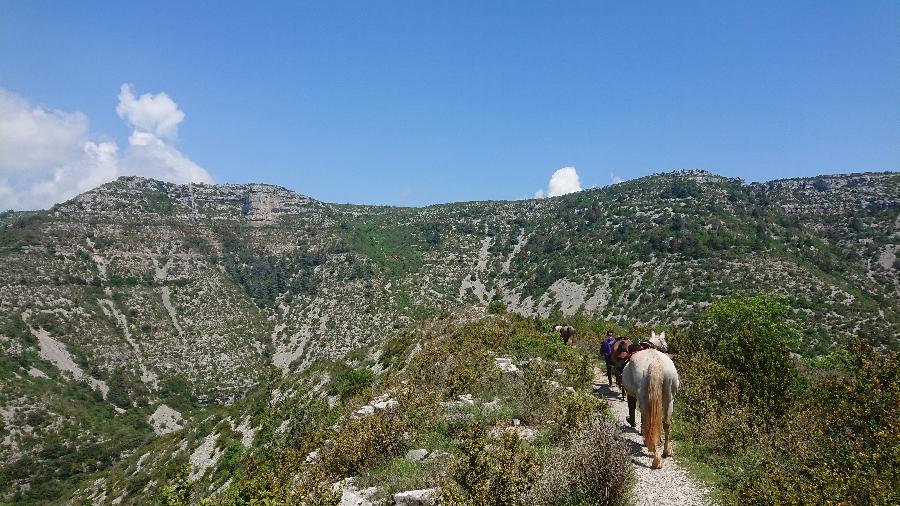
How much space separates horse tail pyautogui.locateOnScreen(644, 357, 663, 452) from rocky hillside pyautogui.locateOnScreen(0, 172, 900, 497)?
47.5m

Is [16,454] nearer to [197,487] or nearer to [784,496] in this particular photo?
[197,487]

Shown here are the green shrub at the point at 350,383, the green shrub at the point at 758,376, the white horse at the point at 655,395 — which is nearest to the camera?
the white horse at the point at 655,395

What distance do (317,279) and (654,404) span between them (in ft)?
358

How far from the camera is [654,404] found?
27.7ft

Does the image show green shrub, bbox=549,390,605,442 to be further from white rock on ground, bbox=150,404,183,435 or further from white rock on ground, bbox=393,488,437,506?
white rock on ground, bbox=150,404,183,435

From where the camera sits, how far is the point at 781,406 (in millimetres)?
10883

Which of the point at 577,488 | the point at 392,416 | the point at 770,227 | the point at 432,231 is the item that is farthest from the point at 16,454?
the point at 770,227

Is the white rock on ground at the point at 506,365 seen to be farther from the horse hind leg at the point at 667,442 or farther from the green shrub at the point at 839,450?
the green shrub at the point at 839,450

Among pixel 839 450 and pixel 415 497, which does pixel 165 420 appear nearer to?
pixel 415 497

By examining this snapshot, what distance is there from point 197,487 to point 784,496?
23738 mm

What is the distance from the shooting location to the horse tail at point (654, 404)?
8406mm

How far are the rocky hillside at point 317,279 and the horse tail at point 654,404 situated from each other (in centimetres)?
4748

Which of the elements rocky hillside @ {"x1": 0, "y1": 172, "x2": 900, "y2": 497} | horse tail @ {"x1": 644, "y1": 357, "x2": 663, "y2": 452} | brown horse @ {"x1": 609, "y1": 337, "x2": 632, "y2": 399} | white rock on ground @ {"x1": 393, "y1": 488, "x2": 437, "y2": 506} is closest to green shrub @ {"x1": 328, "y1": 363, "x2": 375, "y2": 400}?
brown horse @ {"x1": 609, "y1": 337, "x2": 632, "y2": 399}

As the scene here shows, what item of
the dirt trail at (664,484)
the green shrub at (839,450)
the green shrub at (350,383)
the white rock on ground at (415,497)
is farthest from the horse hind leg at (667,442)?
the green shrub at (350,383)
